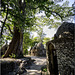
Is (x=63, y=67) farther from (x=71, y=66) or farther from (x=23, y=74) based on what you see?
(x=23, y=74)

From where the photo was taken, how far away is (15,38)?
12305 millimetres

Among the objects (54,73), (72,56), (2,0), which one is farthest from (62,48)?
(2,0)

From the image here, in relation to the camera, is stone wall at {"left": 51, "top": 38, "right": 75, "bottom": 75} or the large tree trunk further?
the large tree trunk

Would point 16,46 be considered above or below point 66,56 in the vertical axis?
below

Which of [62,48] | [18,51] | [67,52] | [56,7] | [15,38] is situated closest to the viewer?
[67,52]

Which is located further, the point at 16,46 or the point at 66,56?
the point at 16,46

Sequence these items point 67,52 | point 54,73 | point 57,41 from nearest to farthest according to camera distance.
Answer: point 67,52 < point 57,41 < point 54,73

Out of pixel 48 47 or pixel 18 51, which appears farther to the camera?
pixel 18 51

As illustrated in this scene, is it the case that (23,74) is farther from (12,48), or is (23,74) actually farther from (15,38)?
(15,38)

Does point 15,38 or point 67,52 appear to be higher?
point 15,38

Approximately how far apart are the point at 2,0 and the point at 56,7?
772cm

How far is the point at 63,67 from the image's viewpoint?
3580 mm

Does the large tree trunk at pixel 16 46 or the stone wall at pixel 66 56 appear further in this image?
the large tree trunk at pixel 16 46

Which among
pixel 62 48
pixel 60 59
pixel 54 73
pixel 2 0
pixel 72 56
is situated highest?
pixel 2 0
